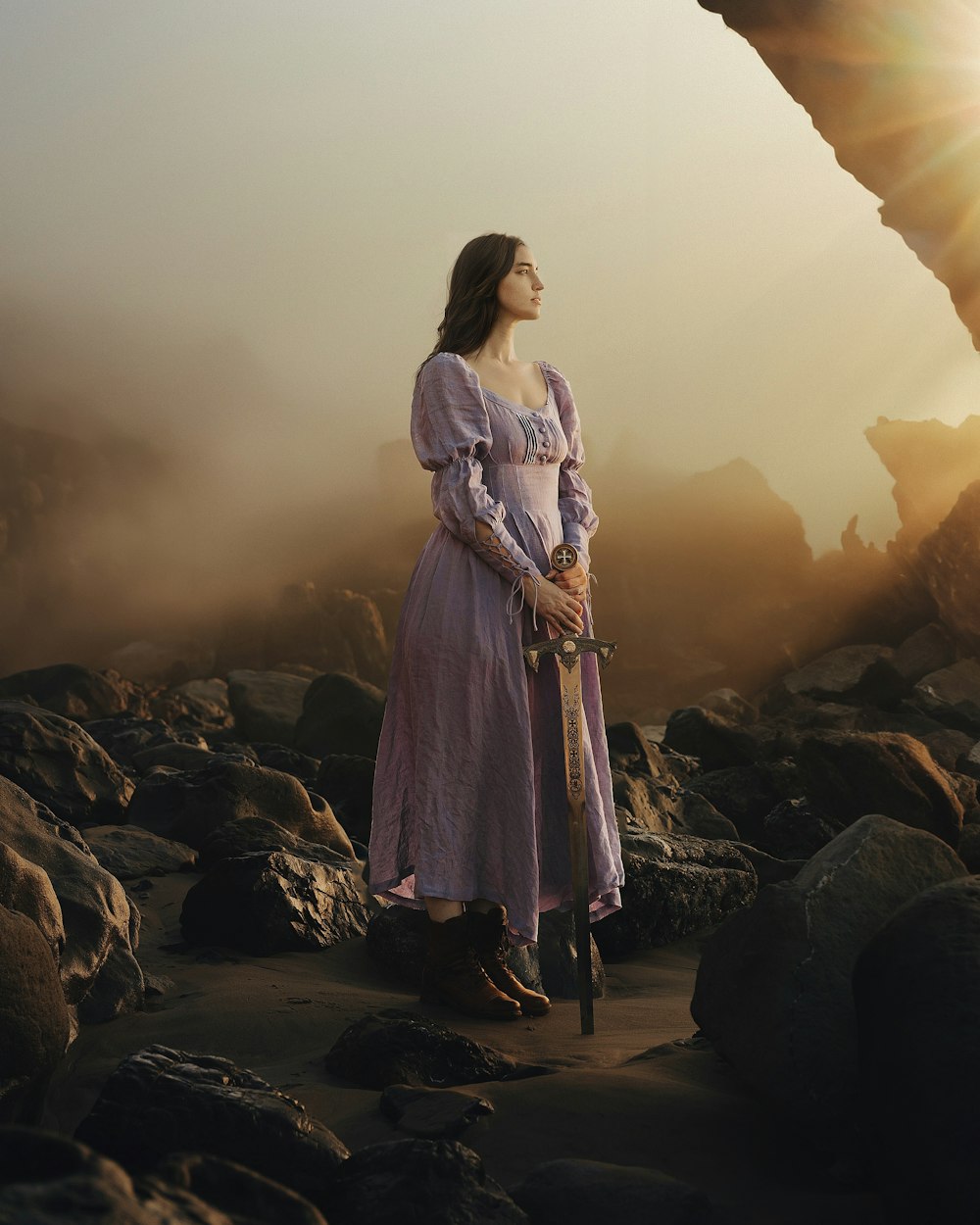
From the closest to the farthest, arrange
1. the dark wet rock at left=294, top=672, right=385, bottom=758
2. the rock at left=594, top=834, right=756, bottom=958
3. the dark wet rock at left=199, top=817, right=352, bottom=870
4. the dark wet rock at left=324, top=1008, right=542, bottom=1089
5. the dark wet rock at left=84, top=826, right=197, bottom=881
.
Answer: the dark wet rock at left=324, top=1008, right=542, bottom=1089 < the rock at left=594, top=834, right=756, bottom=958 < the dark wet rock at left=199, top=817, right=352, bottom=870 < the dark wet rock at left=84, top=826, right=197, bottom=881 < the dark wet rock at left=294, top=672, right=385, bottom=758

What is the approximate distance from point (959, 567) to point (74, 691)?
3131 centimetres

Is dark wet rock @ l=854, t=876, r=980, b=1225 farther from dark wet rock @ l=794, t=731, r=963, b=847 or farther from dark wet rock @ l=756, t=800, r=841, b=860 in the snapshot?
dark wet rock @ l=756, t=800, r=841, b=860

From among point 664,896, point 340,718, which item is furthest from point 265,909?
point 340,718

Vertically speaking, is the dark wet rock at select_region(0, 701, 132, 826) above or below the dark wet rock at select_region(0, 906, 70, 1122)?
above

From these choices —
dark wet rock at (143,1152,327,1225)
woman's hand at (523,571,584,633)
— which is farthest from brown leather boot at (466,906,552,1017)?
dark wet rock at (143,1152,327,1225)

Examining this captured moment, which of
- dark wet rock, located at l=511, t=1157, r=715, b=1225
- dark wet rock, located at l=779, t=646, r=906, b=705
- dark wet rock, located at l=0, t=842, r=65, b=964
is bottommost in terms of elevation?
dark wet rock, located at l=511, t=1157, r=715, b=1225

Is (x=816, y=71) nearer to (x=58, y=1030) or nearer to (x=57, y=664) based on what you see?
(x=58, y=1030)

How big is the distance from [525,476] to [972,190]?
37.1 ft

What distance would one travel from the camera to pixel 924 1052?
2334mm

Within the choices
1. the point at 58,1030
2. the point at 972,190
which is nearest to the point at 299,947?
the point at 58,1030

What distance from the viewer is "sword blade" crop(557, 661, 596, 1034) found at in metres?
3.67

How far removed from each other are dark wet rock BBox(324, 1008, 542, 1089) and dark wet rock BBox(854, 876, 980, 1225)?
1.00m

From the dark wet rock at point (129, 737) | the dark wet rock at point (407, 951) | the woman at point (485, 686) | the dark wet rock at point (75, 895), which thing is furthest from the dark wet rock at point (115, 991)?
the dark wet rock at point (129, 737)

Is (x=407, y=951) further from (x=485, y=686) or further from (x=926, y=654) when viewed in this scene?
(x=926, y=654)
